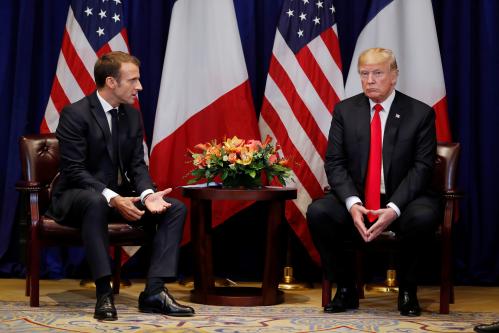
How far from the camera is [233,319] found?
4.58 metres

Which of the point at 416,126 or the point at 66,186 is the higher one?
the point at 416,126

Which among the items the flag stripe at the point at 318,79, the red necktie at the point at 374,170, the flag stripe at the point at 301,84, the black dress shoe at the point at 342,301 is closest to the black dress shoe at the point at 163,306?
the black dress shoe at the point at 342,301

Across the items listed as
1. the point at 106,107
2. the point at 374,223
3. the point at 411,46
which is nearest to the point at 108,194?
the point at 106,107

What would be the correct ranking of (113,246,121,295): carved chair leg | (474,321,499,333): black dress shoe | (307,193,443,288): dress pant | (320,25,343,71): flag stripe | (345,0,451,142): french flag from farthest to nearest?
(320,25,343,71): flag stripe, (345,0,451,142): french flag, (113,246,121,295): carved chair leg, (307,193,443,288): dress pant, (474,321,499,333): black dress shoe

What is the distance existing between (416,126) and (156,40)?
7.24 ft

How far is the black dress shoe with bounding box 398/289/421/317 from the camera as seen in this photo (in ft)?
15.7

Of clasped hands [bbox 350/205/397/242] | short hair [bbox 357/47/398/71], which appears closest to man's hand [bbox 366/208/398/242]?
clasped hands [bbox 350/205/397/242]

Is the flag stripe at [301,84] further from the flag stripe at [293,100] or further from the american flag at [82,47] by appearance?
the american flag at [82,47]

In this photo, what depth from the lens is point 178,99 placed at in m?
6.05

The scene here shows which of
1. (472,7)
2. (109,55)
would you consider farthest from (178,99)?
(472,7)

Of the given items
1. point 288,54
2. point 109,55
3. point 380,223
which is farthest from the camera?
point 288,54

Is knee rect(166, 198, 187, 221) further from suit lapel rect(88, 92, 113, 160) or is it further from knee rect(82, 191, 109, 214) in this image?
suit lapel rect(88, 92, 113, 160)

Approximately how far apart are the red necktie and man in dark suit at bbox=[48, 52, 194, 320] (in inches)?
40.4

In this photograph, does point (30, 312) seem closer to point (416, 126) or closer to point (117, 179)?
point (117, 179)
